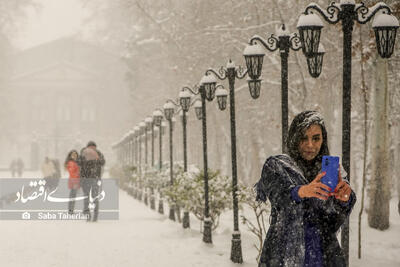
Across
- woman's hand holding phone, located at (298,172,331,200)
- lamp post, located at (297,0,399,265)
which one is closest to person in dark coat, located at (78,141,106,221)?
lamp post, located at (297,0,399,265)

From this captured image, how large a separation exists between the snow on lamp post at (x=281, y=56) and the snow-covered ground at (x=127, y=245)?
2.56 meters

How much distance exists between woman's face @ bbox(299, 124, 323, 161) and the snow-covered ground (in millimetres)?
5627

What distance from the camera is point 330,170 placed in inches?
153

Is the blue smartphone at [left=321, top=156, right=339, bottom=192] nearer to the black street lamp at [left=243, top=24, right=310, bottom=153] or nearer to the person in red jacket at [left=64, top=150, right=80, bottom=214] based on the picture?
the black street lamp at [left=243, top=24, right=310, bottom=153]

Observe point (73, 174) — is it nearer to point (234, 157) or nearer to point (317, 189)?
point (234, 157)

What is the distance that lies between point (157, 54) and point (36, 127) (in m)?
56.8

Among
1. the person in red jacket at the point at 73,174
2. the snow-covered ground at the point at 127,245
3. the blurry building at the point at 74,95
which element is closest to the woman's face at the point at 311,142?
the snow-covered ground at the point at 127,245

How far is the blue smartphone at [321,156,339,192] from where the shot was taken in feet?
12.7

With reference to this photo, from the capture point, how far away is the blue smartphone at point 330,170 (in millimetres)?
3871

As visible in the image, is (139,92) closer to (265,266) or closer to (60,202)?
(60,202)

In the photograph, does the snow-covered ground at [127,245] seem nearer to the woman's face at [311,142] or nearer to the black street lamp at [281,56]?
the black street lamp at [281,56]

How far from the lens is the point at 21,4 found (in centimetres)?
3416

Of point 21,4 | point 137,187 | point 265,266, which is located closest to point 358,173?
point 137,187

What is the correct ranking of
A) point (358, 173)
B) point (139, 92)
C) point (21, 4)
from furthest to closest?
point (139, 92)
point (21, 4)
point (358, 173)
